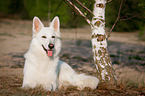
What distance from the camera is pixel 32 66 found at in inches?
172

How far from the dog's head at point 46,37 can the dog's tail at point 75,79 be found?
863mm

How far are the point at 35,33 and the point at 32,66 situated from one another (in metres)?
0.82

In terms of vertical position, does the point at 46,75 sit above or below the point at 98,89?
above

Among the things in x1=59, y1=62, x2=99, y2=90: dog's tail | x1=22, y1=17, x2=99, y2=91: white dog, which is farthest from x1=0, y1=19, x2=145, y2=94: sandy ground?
x1=22, y1=17, x2=99, y2=91: white dog

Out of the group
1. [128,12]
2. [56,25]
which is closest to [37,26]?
[56,25]

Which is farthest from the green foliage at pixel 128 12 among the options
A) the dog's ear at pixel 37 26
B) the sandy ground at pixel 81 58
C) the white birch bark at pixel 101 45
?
the dog's ear at pixel 37 26

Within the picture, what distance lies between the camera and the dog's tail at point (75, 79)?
459 cm

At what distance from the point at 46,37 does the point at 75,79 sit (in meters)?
1.45

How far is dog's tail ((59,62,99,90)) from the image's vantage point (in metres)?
4.59

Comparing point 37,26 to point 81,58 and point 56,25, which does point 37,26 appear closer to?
point 56,25

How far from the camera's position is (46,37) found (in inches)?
171

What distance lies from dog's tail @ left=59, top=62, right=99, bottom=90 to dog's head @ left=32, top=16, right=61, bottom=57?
863 mm

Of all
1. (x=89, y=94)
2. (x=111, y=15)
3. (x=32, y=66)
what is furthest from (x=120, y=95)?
(x=111, y=15)

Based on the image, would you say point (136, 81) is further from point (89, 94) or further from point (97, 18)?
point (97, 18)
